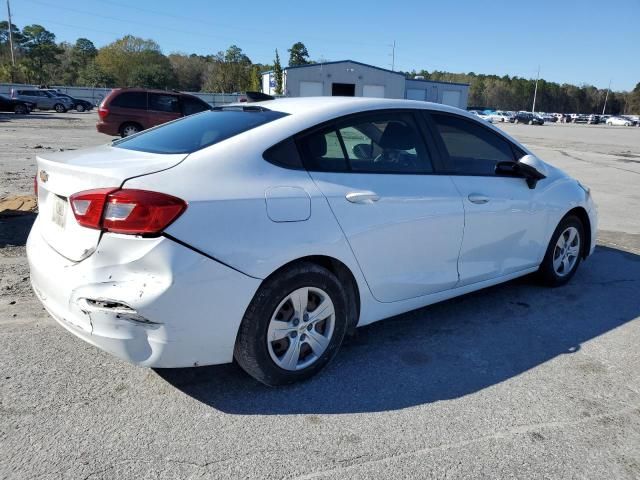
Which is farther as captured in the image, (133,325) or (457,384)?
(457,384)

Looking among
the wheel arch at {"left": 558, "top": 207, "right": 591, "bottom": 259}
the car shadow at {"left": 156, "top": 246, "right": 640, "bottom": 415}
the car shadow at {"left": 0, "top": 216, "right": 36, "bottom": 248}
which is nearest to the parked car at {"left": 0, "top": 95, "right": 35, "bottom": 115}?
the car shadow at {"left": 0, "top": 216, "right": 36, "bottom": 248}

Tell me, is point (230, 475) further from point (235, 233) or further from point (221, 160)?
point (221, 160)

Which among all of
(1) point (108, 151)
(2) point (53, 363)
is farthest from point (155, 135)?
(2) point (53, 363)

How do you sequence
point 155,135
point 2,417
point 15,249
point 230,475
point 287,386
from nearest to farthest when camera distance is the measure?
point 230,475 < point 2,417 < point 287,386 < point 155,135 < point 15,249

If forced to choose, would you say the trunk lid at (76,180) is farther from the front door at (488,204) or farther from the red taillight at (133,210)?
the front door at (488,204)

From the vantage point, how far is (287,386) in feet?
9.93

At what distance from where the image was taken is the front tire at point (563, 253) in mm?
4684

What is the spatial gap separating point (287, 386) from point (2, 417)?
59.0 inches

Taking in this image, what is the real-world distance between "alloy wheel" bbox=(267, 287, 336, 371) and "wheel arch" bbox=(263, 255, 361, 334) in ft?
Answer: 0.56

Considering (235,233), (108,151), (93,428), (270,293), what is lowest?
(93,428)

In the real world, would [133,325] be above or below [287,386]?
above

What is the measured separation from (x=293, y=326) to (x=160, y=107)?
15.4 meters

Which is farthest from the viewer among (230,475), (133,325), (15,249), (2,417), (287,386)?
(15,249)

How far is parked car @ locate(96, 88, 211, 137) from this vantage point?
52.5ft
